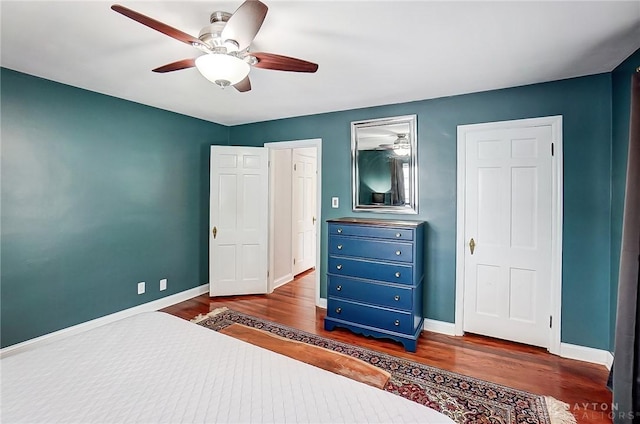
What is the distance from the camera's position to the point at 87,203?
306 cm

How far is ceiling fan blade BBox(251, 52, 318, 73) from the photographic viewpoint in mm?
1784

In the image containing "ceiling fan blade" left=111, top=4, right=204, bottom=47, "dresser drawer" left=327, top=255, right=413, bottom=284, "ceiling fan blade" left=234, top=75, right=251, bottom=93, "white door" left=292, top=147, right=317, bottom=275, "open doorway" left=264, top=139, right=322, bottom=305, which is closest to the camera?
"ceiling fan blade" left=111, top=4, right=204, bottom=47

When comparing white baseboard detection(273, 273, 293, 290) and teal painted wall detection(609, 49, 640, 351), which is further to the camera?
white baseboard detection(273, 273, 293, 290)

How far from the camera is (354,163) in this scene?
3.62 meters

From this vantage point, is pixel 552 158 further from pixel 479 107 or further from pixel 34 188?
pixel 34 188

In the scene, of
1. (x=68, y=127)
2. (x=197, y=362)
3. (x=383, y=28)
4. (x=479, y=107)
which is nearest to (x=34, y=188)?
(x=68, y=127)

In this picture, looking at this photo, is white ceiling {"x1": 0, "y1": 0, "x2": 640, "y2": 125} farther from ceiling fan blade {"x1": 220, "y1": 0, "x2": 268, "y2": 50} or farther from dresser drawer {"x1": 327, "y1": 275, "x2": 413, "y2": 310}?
dresser drawer {"x1": 327, "y1": 275, "x2": 413, "y2": 310}

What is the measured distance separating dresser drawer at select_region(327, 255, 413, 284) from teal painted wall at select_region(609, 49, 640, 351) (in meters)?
1.58

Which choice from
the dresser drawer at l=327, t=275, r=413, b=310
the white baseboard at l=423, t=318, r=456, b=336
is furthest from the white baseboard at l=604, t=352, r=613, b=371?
the dresser drawer at l=327, t=275, r=413, b=310

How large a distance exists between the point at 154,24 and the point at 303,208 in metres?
4.07

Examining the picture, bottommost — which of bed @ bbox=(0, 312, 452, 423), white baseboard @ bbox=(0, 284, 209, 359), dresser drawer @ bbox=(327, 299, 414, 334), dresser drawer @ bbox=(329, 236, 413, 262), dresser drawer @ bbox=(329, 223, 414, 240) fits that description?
white baseboard @ bbox=(0, 284, 209, 359)

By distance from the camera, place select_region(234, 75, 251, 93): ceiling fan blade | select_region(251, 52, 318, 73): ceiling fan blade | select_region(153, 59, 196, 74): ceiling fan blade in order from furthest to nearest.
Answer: select_region(234, 75, 251, 93): ceiling fan blade, select_region(153, 59, 196, 74): ceiling fan blade, select_region(251, 52, 318, 73): ceiling fan blade

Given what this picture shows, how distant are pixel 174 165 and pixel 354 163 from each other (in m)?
2.30

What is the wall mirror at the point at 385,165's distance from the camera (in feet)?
10.9
